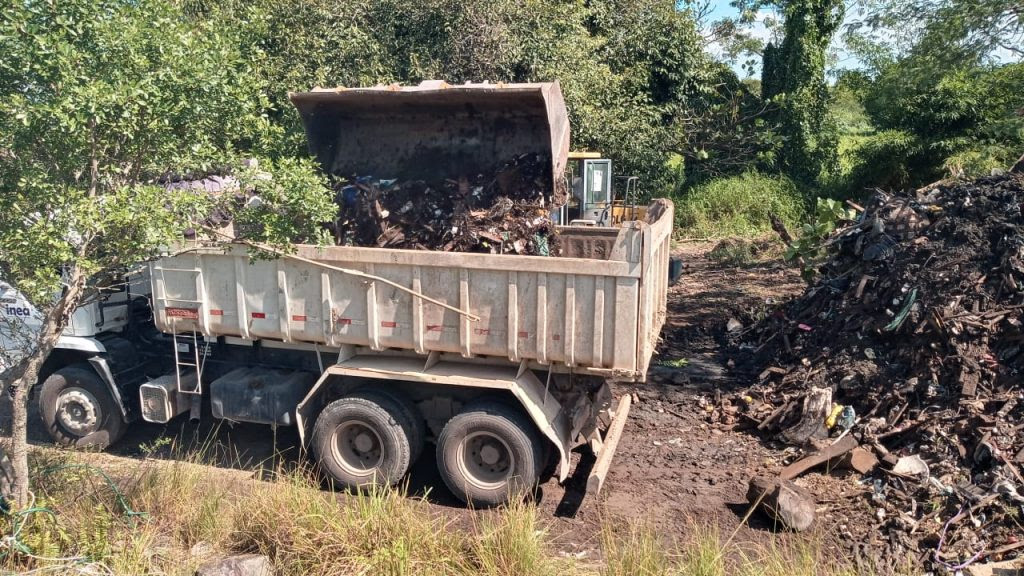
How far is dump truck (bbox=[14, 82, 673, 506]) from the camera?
5.25 m

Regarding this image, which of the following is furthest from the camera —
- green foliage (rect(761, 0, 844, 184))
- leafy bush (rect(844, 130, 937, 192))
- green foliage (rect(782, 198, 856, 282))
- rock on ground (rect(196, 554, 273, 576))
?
green foliage (rect(761, 0, 844, 184))

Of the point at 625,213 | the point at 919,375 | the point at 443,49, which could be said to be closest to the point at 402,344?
the point at 919,375

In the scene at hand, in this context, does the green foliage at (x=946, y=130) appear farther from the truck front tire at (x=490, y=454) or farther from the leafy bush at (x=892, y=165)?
the truck front tire at (x=490, y=454)

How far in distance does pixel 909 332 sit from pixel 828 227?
5049mm

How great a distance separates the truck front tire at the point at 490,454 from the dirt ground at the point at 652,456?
30cm

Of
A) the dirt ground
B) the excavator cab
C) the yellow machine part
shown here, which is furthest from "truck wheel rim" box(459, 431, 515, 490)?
the excavator cab

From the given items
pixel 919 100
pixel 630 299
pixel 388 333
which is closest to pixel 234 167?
pixel 388 333

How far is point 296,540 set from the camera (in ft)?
14.4

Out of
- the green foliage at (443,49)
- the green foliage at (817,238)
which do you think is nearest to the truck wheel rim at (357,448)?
the green foliage at (443,49)

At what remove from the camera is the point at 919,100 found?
1988 cm

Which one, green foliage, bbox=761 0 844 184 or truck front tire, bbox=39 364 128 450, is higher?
green foliage, bbox=761 0 844 184

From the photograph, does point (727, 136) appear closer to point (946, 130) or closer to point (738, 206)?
point (738, 206)

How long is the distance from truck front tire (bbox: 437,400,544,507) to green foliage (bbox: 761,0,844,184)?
57.3 feet

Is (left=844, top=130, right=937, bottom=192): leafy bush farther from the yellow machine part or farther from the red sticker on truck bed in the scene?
the red sticker on truck bed
